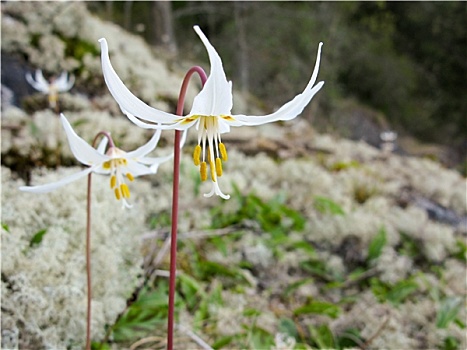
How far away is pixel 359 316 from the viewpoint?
191 centimetres

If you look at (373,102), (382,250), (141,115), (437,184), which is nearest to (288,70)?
(373,102)

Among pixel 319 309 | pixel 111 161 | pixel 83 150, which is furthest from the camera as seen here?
pixel 319 309

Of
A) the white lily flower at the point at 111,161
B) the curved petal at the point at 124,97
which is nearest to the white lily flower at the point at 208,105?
the curved petal at the point at 124,97

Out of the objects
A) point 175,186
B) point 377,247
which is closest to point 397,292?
point 377,247

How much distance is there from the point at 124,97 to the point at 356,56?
12.4 metres

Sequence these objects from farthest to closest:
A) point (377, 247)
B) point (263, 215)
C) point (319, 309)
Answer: point (263, 215)
point (377, 247)
point (319, 309)

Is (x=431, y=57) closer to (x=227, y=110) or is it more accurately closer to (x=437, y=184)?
(x=437, y=184)

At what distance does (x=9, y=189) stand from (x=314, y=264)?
1.46 meters

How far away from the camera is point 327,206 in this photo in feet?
8.89

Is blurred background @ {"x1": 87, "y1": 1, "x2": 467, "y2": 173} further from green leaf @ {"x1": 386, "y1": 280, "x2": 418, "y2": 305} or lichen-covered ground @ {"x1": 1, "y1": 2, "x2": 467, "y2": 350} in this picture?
green leaf @ {"x1": 386, "y1": 280, "x2": 418, "y2": 305}

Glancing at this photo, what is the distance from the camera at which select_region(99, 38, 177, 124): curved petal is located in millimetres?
745

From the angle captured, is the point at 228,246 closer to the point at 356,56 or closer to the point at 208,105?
the point at 208,105

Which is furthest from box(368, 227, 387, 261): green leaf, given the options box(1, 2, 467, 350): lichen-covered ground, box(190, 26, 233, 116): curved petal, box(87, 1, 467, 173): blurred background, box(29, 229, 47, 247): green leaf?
box(87, 1, 467, 173): blurred background

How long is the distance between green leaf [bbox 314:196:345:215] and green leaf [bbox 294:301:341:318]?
30.9 inches
